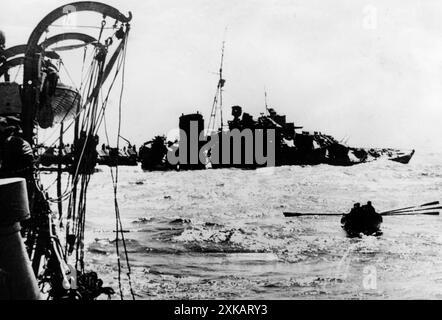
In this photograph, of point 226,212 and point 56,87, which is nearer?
point 56,87

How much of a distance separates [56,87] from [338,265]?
11.5m

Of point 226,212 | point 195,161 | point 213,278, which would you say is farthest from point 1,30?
point 195,161

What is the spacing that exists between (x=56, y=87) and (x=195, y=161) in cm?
4028

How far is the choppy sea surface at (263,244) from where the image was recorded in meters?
12.6

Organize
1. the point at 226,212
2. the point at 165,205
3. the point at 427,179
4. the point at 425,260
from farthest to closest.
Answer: the point at 427,179 < the point at 165,205 < the point at 226,212 < the point at 425,260

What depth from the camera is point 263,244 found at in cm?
1889

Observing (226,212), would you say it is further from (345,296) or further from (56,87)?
(56,87)

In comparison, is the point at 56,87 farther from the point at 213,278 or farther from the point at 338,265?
the point at 338,265

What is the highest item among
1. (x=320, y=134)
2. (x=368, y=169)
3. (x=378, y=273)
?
(x=320, y=134)

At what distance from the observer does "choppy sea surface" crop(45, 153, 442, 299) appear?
12.6 meters

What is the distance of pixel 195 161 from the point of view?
47562 millimetres

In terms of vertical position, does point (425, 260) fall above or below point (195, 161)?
below

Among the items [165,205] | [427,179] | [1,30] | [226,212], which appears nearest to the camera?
[1,30]

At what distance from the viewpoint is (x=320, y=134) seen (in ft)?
156
